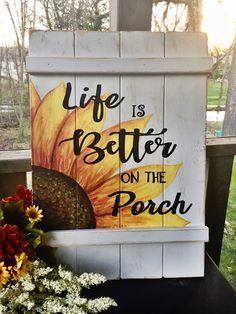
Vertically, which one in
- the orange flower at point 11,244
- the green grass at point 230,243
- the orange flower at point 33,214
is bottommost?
the green grass at point 230,243

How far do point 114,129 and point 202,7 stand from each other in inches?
20.7

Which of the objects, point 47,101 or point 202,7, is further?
point 202,7

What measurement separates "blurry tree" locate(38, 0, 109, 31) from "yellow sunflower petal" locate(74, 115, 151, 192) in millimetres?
359

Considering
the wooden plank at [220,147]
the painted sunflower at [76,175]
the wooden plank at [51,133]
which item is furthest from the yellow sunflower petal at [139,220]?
the wooden plank at [220,147]

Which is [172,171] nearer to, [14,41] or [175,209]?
[175,209]

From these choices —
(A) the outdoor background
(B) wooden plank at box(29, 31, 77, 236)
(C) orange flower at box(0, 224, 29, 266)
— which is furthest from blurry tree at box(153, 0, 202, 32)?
(C) orange flower at box(0, 224, 29, 266)

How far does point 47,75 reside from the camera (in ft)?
3.12

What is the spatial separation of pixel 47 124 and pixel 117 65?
0.23 m

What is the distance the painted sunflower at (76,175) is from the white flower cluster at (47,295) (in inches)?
6.4

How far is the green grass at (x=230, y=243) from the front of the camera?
158cm

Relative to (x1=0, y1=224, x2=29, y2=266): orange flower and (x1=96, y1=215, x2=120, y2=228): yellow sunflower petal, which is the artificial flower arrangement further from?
(x1=96, y1=215, x2=120, y2=228): yellow sunflower petal

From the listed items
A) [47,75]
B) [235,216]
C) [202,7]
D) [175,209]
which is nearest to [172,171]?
[175,209]

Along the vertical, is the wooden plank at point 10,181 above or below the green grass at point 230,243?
above

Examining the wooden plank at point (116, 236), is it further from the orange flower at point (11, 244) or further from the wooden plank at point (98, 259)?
the orange flower at point (11, 244)
